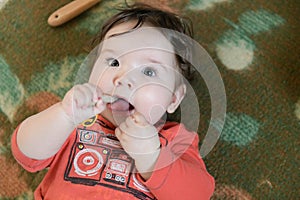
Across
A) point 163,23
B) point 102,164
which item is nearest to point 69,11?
point 163,23

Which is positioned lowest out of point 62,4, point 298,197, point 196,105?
point 298,197

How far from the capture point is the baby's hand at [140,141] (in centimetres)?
60

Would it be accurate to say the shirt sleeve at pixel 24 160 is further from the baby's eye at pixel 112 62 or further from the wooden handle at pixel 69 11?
the wooden handle at pixel 69 11

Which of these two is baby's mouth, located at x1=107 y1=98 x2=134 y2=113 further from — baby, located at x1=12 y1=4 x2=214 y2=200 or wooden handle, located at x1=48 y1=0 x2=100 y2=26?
wooden handle, located at x1=48 y1=0 x2=100 y2=26

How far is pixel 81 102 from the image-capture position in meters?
0.59

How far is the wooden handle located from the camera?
2.83 ft

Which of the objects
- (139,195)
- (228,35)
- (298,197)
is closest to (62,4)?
(228,35)

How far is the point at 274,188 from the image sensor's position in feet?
2.49

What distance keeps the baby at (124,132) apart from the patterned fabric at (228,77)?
0.11 metres

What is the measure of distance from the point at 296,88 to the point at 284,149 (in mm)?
109

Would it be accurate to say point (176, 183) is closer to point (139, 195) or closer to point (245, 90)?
point (139, 195)

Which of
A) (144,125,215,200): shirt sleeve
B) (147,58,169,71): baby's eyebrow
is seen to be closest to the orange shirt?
(144,125,215,200): shirt sleeve

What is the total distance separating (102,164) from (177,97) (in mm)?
152

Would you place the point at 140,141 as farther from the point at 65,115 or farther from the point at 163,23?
the point at 163,23
